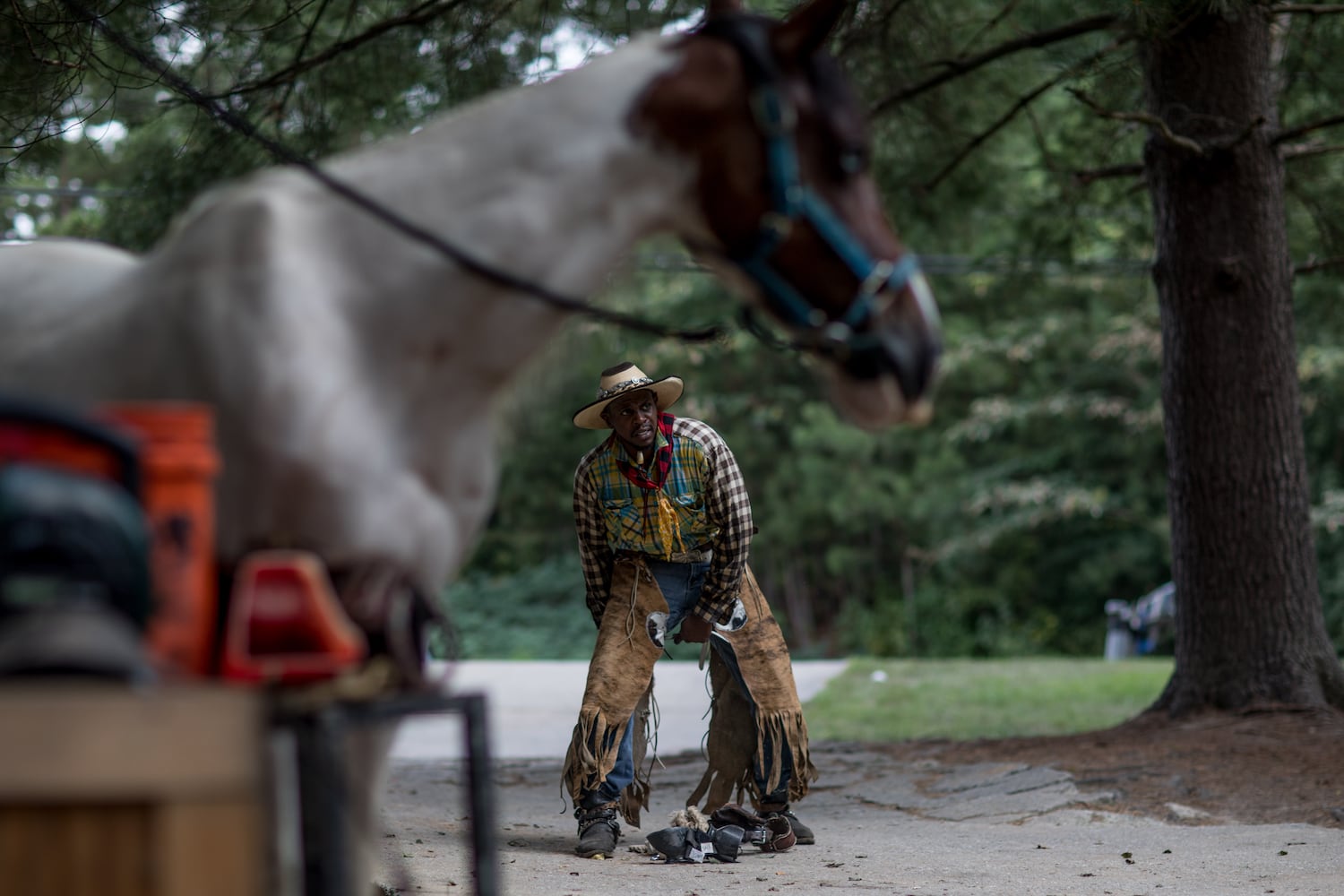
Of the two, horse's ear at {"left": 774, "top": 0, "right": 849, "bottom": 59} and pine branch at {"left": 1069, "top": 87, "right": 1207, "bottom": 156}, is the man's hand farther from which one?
horse's ear at {"left": 774, "top": 0, "right": 849, "bottom": 59}

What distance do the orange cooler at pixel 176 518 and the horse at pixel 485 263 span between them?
9.4 inches

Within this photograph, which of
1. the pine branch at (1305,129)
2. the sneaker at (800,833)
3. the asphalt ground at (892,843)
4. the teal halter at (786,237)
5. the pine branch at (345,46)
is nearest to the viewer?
the teal halter at (786,237)

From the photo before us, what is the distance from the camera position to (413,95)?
26.7 feet

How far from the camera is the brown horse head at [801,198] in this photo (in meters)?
2.42

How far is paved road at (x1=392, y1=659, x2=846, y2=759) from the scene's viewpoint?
32.3ft

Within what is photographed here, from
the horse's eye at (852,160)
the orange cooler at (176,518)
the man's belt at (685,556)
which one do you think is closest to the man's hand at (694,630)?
the man's belt at (685,556)

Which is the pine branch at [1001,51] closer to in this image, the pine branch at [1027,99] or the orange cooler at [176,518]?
the pine branch at [1027,99]

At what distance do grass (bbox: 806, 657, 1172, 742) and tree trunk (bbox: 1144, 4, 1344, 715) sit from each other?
6.11ft

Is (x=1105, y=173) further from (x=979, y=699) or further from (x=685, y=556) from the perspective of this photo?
(x=979, y=699)

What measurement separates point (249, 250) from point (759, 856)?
426cm

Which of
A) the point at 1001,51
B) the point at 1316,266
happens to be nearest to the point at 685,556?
the point at 1001,51

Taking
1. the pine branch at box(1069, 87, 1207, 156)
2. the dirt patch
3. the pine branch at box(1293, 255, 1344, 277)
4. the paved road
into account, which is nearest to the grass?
the paved road

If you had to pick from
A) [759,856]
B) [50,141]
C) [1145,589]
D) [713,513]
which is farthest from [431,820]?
[1145,589]

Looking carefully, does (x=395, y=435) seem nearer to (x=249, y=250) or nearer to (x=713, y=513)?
(x=249, y=250)
